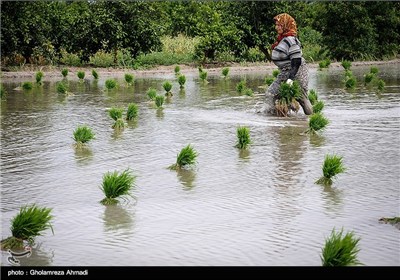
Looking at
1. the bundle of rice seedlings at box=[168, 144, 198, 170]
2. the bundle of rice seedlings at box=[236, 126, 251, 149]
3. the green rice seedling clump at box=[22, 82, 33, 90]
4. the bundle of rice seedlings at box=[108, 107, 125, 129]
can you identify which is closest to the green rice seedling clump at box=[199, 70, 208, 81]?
the green rice seedling clump at box=[22, 82, 33, 90]

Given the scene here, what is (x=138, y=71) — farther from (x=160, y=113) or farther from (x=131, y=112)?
(x=131, y=112)

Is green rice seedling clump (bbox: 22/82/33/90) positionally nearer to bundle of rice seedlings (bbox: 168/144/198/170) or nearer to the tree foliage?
the tree foliage

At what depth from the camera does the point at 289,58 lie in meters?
15.8

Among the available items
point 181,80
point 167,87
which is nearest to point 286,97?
point 167,87

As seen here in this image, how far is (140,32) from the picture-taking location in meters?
32.4

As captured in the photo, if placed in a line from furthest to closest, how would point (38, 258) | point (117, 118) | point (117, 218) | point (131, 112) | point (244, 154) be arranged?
point (131, 112)
point (117, 118)
point (244, 154)
point (117, 218)
point (38, 258)

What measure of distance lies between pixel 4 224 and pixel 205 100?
12467mm

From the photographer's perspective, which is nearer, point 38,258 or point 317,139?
point 38,258

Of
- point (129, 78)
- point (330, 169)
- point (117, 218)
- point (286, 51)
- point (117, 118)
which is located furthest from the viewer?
point (129, 78)

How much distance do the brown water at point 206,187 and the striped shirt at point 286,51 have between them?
123 centimetres

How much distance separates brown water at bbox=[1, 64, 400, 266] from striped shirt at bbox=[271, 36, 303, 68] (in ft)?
4.05

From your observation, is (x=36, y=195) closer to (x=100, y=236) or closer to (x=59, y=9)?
(x=100, y=236)

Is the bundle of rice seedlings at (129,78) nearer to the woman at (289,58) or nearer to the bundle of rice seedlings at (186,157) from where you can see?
the woman at (289,58)

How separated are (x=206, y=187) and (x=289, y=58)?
7594 millimetres
